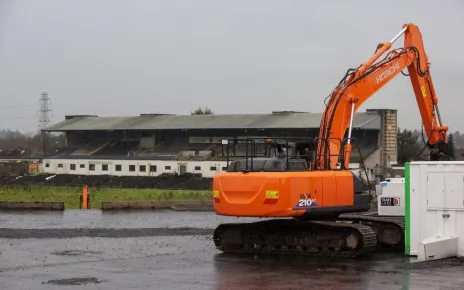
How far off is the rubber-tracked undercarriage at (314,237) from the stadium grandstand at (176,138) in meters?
50.8

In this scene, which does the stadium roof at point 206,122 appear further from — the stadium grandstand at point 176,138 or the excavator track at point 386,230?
the excavator track at point 386,230

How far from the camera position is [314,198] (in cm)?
1934

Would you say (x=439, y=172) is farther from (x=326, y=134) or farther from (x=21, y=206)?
(x=21, y=206)

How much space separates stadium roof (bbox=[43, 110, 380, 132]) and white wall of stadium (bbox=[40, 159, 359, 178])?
7.94m

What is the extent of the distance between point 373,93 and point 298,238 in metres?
4.93

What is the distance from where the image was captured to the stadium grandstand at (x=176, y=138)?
258ft

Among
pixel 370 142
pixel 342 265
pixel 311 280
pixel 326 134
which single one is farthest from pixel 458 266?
pixel 370 142

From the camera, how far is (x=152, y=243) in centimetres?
2286

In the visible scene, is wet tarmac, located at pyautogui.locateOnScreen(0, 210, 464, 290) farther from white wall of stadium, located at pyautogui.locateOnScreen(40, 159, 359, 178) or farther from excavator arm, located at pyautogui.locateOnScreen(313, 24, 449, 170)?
white wall of stadium, located at pyautogui.locateOnScreen(40, 159, 359, 178)

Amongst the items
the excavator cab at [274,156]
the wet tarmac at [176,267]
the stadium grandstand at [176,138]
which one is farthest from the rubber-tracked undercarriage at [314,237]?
the stadium grandstand at [176,138]

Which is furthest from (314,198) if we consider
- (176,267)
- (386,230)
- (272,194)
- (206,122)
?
(206,122)

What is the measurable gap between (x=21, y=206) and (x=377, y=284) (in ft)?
80.9

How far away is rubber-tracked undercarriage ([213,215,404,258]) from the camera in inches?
765

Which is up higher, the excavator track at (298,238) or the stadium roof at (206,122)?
the stadium roof at (206,122)
